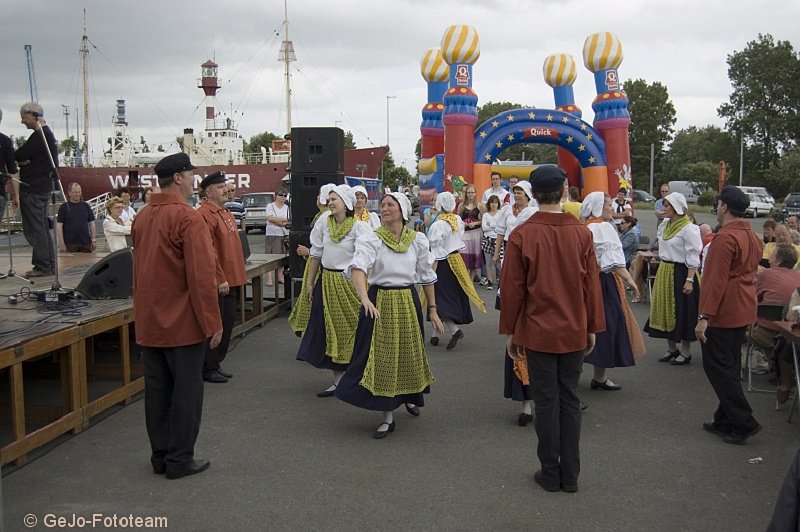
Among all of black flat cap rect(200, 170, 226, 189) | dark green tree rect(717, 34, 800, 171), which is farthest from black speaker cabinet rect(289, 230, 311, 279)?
dark green tree rect(717, 34, 800, 171)

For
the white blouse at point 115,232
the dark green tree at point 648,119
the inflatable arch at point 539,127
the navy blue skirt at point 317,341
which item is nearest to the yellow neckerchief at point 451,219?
the navy blue skirt at point 317,341

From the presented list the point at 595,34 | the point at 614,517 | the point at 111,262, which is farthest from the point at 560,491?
the point at 595,34

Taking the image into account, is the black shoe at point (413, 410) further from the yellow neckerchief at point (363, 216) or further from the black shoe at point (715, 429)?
the black shoe at point (715, 429)

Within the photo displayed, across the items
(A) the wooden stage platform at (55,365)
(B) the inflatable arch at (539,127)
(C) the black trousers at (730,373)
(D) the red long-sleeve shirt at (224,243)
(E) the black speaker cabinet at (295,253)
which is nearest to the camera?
(A) the wooden stage platform at (55,365)

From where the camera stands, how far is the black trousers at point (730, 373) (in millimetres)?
4719

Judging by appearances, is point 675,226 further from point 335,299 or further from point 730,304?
point 335,299

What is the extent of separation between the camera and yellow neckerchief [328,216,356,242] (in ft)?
19.5

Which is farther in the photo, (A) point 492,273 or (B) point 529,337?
(A) point 492,273

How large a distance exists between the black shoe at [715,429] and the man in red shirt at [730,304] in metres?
0.09

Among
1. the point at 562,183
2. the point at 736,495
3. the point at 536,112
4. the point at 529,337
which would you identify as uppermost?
the point at 536,112

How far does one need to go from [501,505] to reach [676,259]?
4.06m

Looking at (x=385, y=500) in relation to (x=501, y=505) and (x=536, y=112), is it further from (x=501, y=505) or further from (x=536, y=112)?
(x=536, y=112)

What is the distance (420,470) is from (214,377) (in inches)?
111

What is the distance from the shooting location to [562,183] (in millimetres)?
3951
